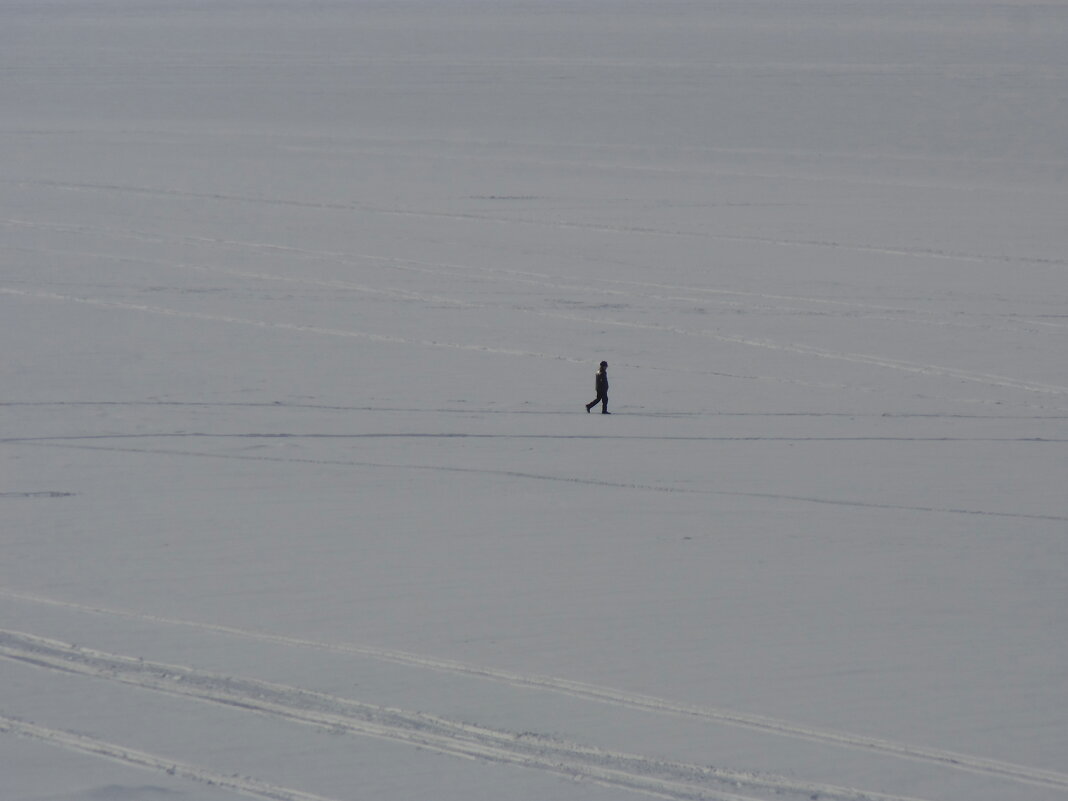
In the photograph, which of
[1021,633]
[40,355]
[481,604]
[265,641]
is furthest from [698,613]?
[40,355]

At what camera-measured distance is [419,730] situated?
7570 millimetres

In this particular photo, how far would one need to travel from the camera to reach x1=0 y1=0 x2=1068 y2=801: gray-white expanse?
24.8 ft

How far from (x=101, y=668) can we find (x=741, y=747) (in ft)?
11.9

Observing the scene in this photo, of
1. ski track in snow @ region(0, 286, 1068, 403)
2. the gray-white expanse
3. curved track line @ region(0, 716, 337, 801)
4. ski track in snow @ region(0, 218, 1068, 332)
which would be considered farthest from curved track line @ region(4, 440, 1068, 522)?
ski track in snow @ region(0, 218, 1068, 332)

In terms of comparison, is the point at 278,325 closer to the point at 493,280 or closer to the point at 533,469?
the point at 493,280

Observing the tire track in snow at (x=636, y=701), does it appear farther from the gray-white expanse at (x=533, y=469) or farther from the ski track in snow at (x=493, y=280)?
the ski track in snow at (x=493, y=280)

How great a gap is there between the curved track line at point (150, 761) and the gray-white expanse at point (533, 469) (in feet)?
0.08

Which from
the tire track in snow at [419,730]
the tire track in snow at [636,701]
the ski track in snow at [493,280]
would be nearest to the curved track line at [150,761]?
the tire track in snow at [419,730]

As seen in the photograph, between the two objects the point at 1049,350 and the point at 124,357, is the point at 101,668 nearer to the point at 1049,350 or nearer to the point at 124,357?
the point at 124,357

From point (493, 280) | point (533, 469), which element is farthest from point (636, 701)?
point (493, 280)

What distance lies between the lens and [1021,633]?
347 inches

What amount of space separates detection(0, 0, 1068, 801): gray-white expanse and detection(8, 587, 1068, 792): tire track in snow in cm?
3

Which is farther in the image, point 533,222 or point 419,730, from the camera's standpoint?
point 533,222

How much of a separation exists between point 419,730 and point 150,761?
1.36 metres
